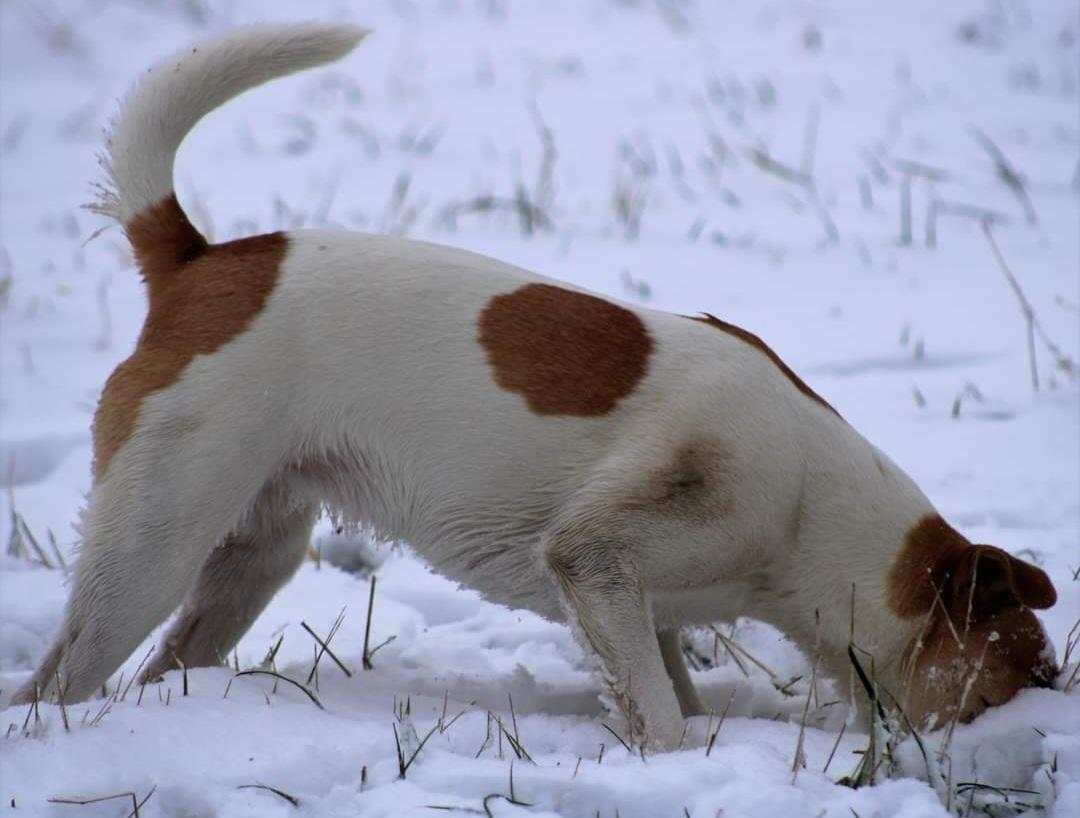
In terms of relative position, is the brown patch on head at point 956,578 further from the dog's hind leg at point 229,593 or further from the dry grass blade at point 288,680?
the dog's hind leg at point 229,593

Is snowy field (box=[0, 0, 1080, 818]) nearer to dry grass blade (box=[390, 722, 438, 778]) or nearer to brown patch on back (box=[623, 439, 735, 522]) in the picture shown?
dry grass blade (box=[390, 722, 438, 778])

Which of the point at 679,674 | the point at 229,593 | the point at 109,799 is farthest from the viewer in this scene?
the point at 229,593

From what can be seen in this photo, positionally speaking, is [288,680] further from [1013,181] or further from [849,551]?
[1013,181]

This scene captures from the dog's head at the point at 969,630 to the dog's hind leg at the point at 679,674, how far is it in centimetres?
50

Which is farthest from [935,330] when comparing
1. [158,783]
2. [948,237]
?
[158,783]

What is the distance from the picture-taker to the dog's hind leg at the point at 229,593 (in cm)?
320

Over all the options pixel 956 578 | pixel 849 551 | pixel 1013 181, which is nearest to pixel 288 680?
pixel 849 551

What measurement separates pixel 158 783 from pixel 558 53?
8.68 m

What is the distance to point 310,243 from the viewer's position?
296 centimetres

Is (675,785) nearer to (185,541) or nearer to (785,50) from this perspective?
(185,541)

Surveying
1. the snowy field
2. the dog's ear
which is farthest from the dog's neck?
the snowy field

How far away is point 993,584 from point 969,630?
112 millimetres

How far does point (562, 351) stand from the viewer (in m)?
2.83

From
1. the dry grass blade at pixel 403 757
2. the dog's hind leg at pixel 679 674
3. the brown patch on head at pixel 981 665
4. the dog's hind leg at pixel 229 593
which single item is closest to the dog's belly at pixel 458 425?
the dog's hind leg at pixel 679 674
